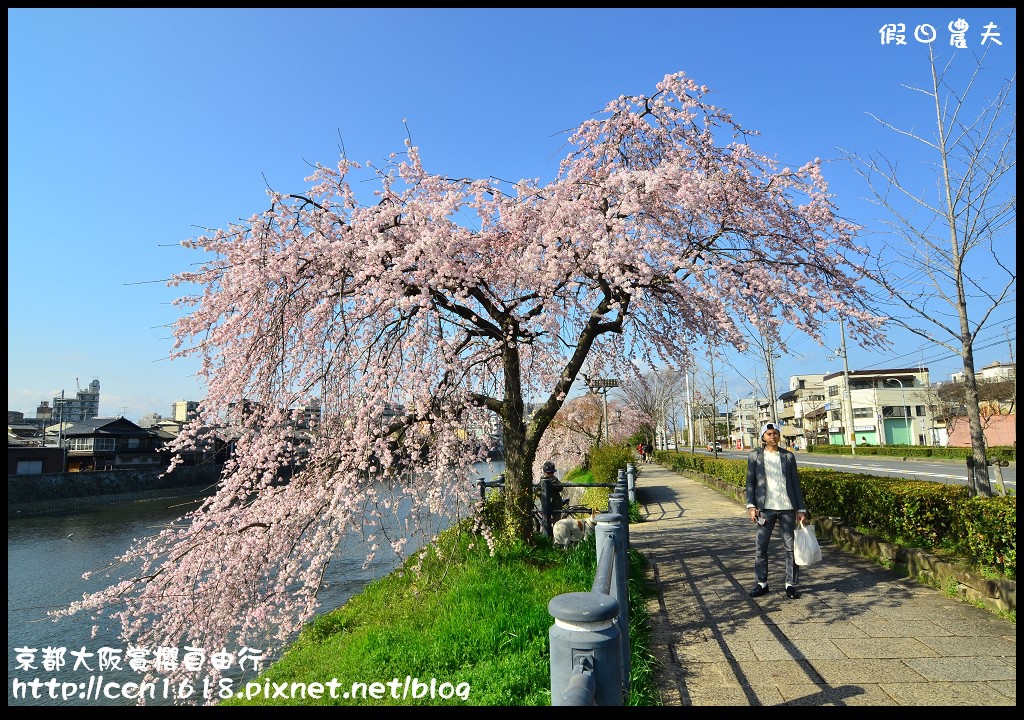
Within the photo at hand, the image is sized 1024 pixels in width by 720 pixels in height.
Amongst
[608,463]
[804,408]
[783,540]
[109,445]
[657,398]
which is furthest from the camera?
[804,408]

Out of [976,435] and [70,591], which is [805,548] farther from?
[70,591]

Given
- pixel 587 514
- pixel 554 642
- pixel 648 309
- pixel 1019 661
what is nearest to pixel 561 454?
pixel 587 514

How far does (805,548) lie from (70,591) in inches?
850

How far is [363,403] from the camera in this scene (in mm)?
6211

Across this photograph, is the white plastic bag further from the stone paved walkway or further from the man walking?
the stone paved walkway

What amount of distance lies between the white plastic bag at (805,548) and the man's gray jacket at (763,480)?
247mm

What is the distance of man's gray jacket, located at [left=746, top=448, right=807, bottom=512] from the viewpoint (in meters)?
6.04

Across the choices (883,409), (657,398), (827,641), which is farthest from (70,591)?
(883,409)

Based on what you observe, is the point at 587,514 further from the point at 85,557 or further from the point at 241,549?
the point at 85,557

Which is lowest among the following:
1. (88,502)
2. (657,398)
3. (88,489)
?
(88,502)

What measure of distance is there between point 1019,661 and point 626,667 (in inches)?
122

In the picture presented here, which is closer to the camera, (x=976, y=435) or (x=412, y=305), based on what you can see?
(x=412, y=305)

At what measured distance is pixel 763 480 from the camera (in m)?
6.25

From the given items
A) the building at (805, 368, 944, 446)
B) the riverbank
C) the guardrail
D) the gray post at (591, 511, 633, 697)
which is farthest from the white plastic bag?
the building at (805, 368, 944, 446)
